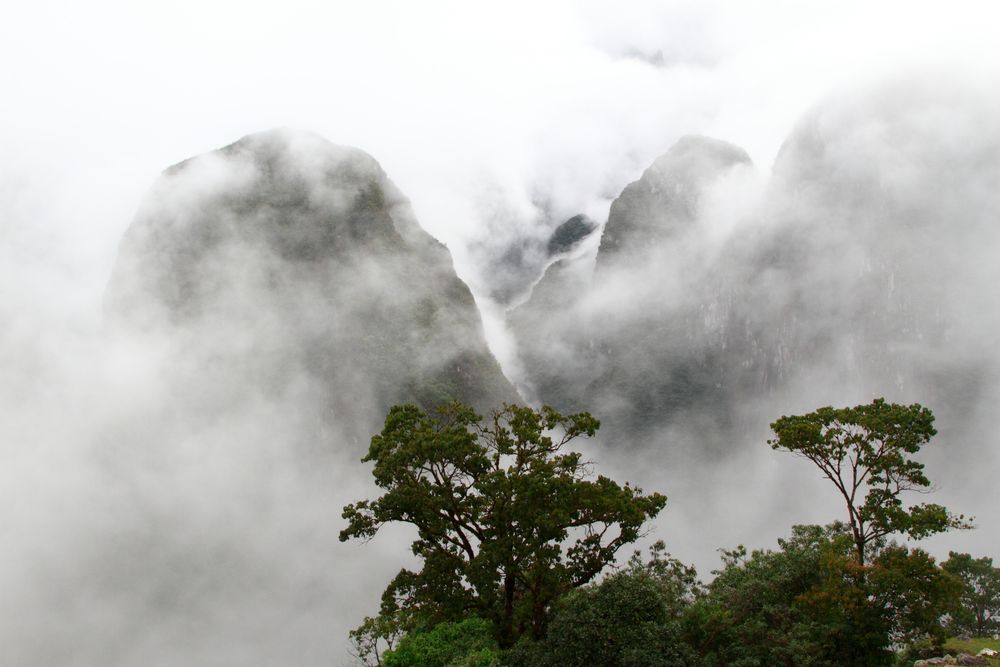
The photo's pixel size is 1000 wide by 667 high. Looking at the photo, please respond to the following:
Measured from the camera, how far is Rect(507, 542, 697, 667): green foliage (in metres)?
18.6

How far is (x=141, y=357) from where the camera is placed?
11450 centimetres

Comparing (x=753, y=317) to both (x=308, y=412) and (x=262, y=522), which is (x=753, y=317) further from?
(x=262, y=522)

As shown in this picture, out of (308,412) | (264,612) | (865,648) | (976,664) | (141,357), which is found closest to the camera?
(865,648)

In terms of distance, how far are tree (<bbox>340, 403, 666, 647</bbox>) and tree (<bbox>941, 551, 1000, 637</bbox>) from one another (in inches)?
1619

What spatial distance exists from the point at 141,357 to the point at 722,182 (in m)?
109

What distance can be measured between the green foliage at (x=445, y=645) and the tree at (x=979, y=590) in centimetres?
4195

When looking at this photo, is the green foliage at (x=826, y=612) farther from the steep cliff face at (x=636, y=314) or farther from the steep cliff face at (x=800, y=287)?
the steep cliff face at (x=636, y=314)

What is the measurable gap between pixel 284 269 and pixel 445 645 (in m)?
98.4

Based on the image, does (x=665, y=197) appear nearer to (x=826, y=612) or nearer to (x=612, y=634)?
(x=826, y=612)

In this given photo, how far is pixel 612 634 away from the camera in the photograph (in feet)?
62.1

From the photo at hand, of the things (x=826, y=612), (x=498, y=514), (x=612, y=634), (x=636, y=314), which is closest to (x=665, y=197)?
(x=636, y=314)

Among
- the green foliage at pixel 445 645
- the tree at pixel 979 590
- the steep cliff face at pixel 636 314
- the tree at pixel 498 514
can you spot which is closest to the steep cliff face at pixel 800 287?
the steep cliff face at pixel 636 314

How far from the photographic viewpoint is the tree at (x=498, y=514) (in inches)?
818

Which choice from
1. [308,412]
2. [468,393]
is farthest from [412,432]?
[308,412]
